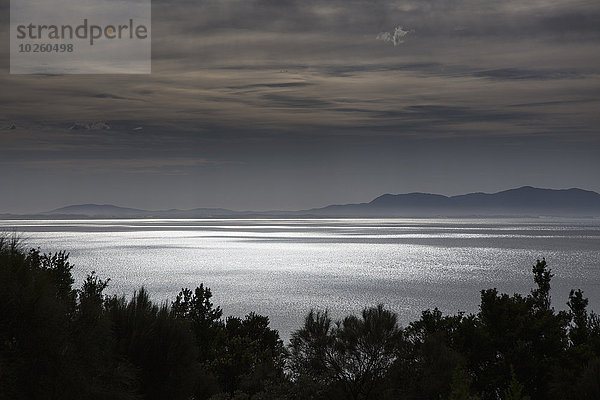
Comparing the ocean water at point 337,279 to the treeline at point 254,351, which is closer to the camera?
the treeline at point 254,351

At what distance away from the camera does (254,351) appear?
40.5 m

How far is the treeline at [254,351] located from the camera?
14.4 metres

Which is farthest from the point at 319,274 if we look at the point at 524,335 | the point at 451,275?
the point at 524,335

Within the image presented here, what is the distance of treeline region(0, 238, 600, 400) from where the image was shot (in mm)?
14359

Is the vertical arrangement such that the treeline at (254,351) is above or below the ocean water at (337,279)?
above

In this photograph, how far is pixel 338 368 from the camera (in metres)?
25.9

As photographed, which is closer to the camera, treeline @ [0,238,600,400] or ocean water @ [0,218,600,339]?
treeline @ [0,238,600,400]

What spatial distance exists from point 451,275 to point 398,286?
25.4m

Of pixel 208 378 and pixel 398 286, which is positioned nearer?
pixel 208 378

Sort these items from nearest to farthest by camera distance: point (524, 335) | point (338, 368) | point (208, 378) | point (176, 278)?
1. point (208, 378)
2. point (338, 368)
3. point (524, 335)
4. point (176, 278)

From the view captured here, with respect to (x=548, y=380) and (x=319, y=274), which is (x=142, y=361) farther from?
(x=319, y=274)

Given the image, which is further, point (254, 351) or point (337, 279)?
point (337, 279)

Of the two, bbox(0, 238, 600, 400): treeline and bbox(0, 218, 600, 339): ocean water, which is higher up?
bbox(0, 238, 600, 400): treeline

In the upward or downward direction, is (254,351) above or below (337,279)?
above
